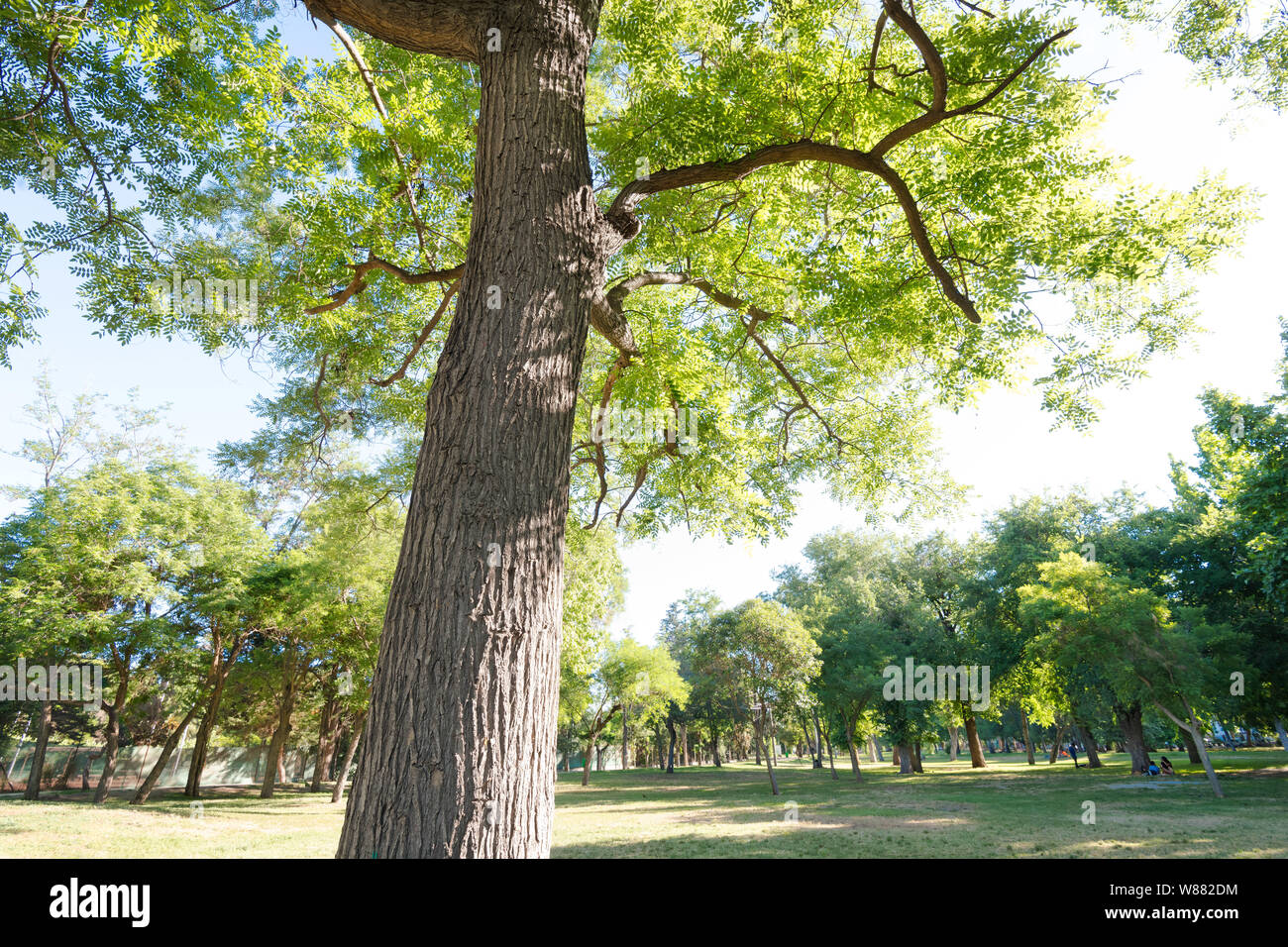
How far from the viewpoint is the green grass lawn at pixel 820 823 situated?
1049 cm

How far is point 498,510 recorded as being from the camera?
244 cm

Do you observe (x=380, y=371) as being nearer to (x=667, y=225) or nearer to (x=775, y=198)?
(x=667, y=225)

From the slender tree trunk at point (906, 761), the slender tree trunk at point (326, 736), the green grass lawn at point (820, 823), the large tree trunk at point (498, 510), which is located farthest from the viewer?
the slender tree trunk at point (906, 761)

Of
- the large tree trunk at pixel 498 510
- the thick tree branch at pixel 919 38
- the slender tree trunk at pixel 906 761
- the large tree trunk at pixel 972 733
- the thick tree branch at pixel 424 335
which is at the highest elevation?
the thick tree branch at pixel 919 38

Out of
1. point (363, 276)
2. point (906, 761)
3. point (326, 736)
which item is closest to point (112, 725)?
point (326, 736)

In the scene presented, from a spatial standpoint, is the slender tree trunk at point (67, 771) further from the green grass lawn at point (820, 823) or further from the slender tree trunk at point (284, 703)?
the slender tree trunk at point (284, 703)

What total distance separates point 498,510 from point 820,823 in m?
16.1

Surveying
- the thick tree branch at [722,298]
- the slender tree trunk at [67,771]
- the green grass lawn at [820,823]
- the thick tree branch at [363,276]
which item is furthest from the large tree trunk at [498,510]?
the slender tree trunk at [67,771]

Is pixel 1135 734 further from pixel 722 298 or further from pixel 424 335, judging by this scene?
pixel 424 335

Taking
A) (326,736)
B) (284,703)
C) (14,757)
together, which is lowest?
(14,757)

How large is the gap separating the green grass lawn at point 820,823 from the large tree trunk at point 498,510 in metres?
9.62
